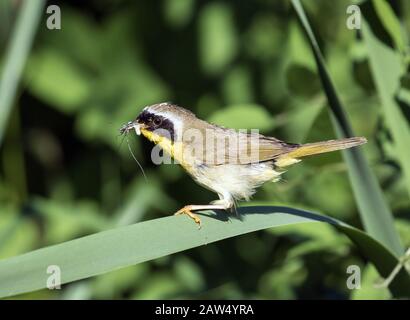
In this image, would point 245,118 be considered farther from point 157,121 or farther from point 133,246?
point 133,246

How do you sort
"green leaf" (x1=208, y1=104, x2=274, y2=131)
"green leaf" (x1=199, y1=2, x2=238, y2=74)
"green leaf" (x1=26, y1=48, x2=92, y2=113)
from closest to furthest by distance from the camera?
"green leaf" (x1=208, y1=104, x2=274, y2=131), "green leaf" (x1=26, y1=48, x2=92, y2=113), "green leaf" (x1=199, y1=2, x2=238, y2=74)

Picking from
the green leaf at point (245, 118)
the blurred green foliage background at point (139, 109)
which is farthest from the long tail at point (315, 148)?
the blurred green foliage background at point (139, 109)

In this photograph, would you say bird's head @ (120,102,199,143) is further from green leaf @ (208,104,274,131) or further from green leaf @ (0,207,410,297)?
green leaf @ (0,207,410,297)

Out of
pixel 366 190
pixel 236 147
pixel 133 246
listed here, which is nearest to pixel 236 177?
pixel 236 147

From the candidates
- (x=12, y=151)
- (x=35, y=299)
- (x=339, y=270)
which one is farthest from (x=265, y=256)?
(x=12, y=151)

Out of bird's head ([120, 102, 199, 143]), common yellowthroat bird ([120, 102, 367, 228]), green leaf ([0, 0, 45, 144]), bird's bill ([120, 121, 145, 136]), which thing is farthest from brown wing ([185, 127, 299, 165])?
green leaf ([0, 0, 45, 144])

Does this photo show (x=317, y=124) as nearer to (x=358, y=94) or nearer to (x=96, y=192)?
(x=358, y=94)

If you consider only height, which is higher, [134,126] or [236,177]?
[134,126]

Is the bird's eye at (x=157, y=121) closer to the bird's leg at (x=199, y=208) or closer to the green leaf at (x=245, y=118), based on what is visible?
the green leaf at (x=245, y=118)
